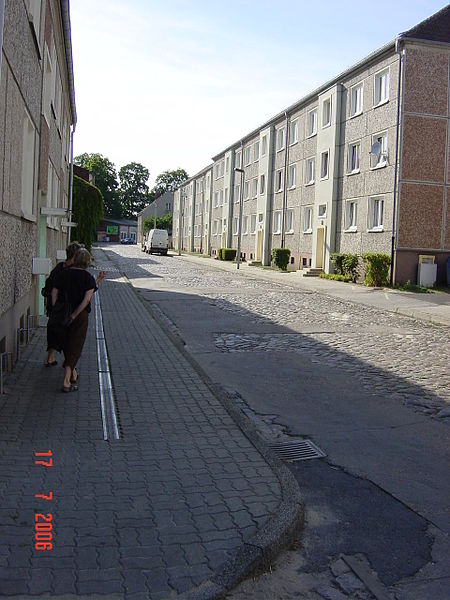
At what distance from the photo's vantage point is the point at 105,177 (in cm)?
12938

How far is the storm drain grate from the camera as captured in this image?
5637mm

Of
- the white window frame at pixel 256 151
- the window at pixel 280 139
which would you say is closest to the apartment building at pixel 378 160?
the window at pixel 280 139

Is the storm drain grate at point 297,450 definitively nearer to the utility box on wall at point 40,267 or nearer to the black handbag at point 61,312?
the black handbag at point 61,312

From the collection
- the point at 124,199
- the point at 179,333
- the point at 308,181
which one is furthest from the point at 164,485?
the point at 124,199

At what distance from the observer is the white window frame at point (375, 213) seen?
2706 cm

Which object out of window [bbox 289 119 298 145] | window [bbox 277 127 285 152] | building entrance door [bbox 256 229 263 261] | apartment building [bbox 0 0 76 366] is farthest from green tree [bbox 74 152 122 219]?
apartment building [bbox 0 0 76 366]

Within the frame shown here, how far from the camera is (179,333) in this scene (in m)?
13.0

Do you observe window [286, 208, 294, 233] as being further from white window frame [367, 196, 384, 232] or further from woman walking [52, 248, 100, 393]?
woman walking [52, 248, 100, 393]

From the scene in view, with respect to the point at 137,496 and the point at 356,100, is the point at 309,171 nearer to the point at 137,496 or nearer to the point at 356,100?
the point at 356,100

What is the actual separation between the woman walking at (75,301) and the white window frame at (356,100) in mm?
24275

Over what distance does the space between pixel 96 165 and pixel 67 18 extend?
116m

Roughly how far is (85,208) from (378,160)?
14.6 metres

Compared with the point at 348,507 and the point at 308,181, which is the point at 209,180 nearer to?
the point at 308,181

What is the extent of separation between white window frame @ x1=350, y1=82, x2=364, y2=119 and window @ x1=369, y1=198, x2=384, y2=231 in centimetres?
444
